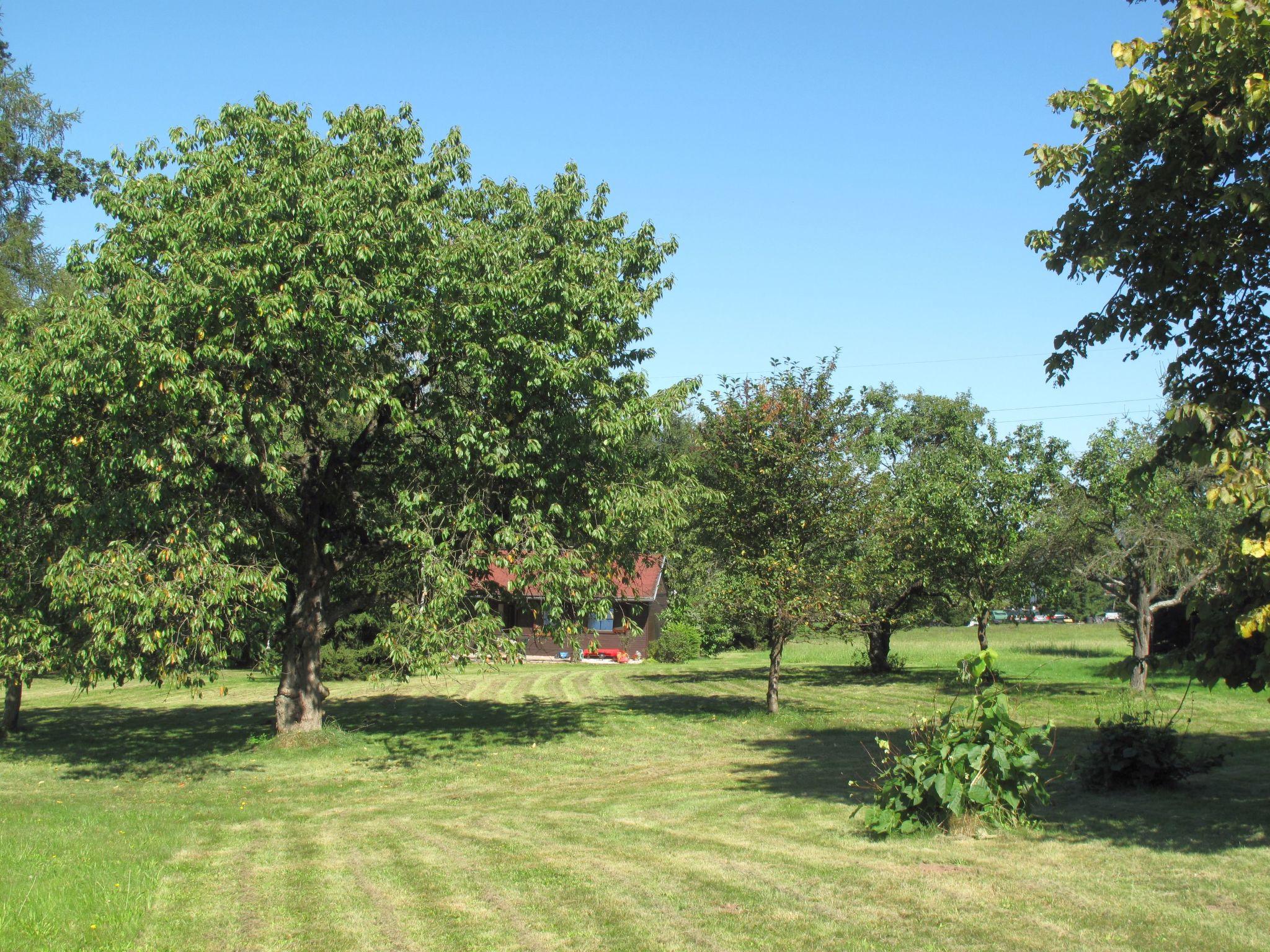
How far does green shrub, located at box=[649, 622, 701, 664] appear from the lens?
43250 mm

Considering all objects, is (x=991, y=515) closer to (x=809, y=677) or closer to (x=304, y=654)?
(x=809, y=677)

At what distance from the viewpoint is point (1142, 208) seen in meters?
9.61

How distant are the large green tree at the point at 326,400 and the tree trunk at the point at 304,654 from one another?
48 millimetres

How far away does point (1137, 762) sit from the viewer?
37.8 ft

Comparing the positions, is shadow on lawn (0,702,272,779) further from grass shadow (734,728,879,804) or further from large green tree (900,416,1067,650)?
large green tree (900,416,1067,650)

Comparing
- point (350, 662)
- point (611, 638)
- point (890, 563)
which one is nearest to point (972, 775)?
point (890, 563)

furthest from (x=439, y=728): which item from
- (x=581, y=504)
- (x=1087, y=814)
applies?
(x=1087, y=814)

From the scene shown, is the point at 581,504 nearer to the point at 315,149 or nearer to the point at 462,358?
the point at 462,358

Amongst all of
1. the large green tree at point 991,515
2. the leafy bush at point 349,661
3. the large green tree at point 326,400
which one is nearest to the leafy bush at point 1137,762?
the large green tree at point 326,400

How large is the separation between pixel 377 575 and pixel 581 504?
5.63 meters

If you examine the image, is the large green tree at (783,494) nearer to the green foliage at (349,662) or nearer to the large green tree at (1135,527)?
the large green tree at (1135,527)

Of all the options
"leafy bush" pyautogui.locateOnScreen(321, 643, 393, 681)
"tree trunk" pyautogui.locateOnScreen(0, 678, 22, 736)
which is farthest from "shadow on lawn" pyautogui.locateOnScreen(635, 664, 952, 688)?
"tree trunk" pyautogui.locateOnScreen(0, 678, 22, 736)

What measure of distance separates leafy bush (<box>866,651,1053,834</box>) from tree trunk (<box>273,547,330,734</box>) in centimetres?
1145

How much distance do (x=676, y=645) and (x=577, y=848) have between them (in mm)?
33736
